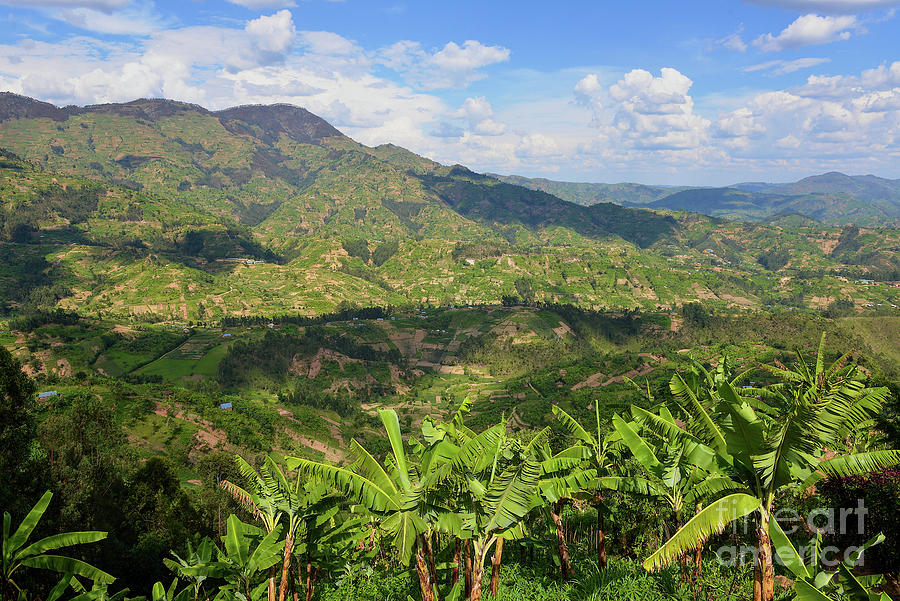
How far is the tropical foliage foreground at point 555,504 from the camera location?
389 inches

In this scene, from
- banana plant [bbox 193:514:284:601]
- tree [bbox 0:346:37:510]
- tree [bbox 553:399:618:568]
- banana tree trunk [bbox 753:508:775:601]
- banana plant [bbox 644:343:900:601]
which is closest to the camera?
banana plant [bbox 644:343:900:601]

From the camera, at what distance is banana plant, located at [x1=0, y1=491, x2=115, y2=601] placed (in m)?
13.7

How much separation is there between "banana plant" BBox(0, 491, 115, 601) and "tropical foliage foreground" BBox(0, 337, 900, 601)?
0.18 ft

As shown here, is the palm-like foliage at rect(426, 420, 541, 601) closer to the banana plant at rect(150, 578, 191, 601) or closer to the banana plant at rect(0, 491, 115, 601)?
the banana plant at rect(150, 578, 191, 601)

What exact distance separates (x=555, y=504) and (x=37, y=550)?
17.3 metres

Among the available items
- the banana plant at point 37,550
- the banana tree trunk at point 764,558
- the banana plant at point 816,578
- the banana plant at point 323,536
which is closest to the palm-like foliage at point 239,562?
the banana plant at point 323,536

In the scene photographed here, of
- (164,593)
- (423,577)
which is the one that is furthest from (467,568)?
(164,593)

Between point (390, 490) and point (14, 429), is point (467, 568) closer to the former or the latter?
point (390, 490)

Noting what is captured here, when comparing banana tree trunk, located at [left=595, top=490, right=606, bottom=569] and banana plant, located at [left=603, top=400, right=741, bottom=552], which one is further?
banana tree trunk, located at [left=595, top=490, right=606, bottom=569]

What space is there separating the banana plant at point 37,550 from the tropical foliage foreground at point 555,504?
6 cm

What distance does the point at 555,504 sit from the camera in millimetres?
17516

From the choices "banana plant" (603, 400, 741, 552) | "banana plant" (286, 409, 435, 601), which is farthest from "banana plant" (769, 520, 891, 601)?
"banana plant" (286, 409, 435, 601)

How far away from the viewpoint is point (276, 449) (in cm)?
8925

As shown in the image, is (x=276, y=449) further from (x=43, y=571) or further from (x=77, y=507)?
(x=43, y=571)
